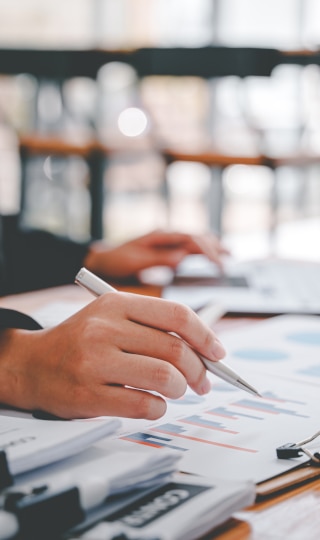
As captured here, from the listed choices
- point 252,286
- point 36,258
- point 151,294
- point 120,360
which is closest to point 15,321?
point 120,360

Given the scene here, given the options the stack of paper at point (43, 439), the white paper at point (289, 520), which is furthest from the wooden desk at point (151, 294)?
the stack of paper at point (43, 439)

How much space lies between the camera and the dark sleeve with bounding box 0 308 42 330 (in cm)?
78

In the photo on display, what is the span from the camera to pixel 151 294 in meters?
1.38

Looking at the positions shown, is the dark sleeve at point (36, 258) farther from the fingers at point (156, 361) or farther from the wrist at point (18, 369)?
the fingers at point (156, 361)

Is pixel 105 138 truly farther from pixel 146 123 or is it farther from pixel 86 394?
pixel 86 394

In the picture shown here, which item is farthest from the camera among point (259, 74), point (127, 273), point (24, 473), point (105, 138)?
point (105, 138)

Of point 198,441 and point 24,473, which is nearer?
point 24,473

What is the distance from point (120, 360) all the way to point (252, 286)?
0.82m

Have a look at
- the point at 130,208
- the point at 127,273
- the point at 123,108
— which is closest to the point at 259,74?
the point at 123,108

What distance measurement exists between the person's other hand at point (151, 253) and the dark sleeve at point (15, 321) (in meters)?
0.74

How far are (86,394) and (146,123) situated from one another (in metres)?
3.88

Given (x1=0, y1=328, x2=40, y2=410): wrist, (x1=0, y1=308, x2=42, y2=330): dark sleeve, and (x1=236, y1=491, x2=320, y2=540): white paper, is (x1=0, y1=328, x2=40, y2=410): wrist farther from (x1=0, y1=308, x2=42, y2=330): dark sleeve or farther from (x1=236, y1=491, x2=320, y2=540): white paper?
(x1=236, y1=491, x2=320, y2=540): white paper

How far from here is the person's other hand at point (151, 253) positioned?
1521 mm

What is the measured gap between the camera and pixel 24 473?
0.49 metres
